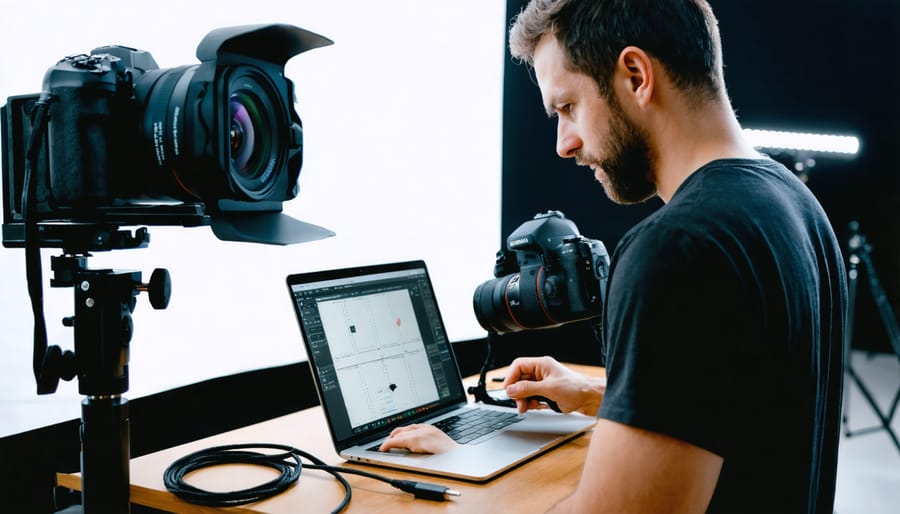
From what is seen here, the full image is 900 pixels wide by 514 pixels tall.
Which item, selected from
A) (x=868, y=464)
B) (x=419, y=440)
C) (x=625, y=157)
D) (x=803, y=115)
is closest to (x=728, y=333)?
(x=625, y=157)

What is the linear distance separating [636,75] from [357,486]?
2.33 feet

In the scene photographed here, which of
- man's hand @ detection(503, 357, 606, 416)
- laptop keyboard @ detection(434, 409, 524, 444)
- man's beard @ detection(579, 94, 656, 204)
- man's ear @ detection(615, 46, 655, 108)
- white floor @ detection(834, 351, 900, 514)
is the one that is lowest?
white floor @ detection(834, 351, 900, 514)

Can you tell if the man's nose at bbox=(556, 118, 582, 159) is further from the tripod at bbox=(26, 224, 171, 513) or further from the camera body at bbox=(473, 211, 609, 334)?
the tripod at bbox=(26, 224, 171, 513)

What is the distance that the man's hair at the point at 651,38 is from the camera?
990 millimetres

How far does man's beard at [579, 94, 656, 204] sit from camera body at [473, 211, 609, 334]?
1.06 ft

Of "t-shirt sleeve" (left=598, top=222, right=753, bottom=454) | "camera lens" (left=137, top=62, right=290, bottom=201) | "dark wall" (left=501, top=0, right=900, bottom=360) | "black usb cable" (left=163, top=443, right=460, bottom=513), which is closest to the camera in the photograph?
"t-shirt sleeve" (left=598, top=222, right=753, bottom=454)

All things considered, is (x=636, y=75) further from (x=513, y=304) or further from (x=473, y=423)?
(x=473, y=423)

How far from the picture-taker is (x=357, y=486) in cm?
115

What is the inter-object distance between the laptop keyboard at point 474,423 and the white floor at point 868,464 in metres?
2.03

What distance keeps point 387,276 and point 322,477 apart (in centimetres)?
44

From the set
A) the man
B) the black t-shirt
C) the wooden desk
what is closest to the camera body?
the wooden desk

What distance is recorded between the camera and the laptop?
4.11 feet

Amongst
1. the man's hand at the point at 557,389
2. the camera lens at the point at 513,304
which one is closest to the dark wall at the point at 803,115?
the camera lens at the point at 513,304

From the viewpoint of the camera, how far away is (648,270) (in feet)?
2.60
